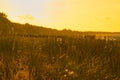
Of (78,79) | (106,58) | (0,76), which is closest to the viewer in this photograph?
(0,76)

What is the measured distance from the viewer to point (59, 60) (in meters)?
10.9

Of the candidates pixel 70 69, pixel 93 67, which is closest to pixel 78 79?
pixel 70 69

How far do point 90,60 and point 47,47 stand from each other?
210 centimetres

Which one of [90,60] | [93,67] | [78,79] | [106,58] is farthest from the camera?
[106,58]

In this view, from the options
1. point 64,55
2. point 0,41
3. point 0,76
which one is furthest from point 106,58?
point 0,76

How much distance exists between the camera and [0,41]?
463 inches

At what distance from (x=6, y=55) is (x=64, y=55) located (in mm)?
2480

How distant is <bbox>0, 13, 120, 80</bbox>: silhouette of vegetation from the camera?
9094mm

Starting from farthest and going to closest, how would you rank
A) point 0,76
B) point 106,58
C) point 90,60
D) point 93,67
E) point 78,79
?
point 106,58
point 90,60
point 93,67
point 78,79
point 0,76

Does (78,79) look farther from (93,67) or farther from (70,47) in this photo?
(70,47)

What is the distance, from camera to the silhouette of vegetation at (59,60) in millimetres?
9094

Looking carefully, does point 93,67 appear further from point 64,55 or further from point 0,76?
point 0,76

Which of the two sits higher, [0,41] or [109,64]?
[0,41]

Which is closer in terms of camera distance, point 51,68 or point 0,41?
point 51,68
